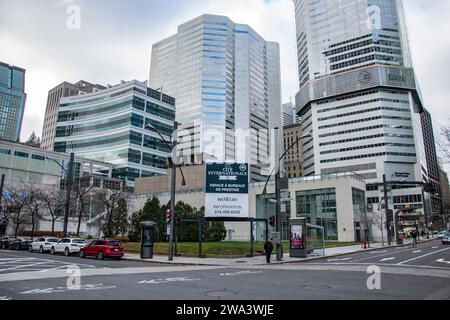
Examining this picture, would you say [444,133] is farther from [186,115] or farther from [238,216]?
[186,115]

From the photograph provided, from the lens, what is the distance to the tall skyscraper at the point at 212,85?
565ft

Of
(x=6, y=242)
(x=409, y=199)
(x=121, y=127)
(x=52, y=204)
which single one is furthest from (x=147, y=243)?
(x=409, y=199)

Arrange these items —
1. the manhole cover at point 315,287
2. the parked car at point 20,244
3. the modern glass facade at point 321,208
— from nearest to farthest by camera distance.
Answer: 1. the manhole cover at point 315,287
2. the parked car at point 20,244
3. the modern glass facade at point 321,208

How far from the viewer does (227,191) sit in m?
29.9

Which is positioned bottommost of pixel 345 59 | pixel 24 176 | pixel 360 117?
pixel 24 176

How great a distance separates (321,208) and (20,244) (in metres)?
43.8

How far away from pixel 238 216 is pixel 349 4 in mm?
148729

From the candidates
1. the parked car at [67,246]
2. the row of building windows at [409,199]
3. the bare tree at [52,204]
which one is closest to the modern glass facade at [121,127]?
the bare tree at [52,204]

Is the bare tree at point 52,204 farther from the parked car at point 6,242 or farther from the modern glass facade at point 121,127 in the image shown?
the modern glass facade at point 121,127

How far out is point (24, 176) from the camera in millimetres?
85750

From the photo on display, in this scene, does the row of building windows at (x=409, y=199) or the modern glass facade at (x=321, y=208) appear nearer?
the modern glass facade at (x=321, y=208)

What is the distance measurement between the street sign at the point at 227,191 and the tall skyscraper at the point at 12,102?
169329mm

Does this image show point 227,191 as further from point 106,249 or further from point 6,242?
point 6,242
